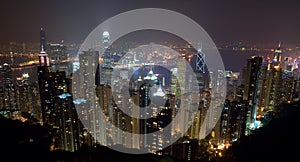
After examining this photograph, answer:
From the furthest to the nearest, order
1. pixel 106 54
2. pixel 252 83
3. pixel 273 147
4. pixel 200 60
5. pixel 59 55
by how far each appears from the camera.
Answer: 1. pixel 59 55
2. pixel 200 60
3. pixel 106 54
4. pixel 252 83
5. pixel 273 147

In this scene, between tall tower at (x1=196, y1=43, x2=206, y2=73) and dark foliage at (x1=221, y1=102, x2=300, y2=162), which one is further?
tall tower at (x1=196, y1=43, x2=206, y2=73)

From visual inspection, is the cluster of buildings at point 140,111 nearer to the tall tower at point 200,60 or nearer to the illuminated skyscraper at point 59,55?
the illuminated skyscraper at point 59,55

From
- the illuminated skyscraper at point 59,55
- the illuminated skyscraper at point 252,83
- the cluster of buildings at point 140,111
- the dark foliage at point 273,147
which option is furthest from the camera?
the illuminated skyscraper at point 59,55

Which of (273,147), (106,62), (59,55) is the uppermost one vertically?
(59,55)

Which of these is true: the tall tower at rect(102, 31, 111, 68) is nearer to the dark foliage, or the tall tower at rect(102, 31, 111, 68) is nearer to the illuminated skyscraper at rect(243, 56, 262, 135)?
the illuminated skyscraper at rect(243, 56, 262, 135)

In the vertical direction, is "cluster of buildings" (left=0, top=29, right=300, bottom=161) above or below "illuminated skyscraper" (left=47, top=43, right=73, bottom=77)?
below

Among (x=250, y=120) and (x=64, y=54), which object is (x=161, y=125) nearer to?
(x=250, y=120)

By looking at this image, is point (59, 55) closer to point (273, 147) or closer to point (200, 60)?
point (200, 60)

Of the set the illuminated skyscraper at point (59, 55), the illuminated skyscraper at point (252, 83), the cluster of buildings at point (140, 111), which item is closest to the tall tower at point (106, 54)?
the illuminated skyscraper at point (59, 55)

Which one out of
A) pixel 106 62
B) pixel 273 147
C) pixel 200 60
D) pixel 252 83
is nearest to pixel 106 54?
pixel 106 62

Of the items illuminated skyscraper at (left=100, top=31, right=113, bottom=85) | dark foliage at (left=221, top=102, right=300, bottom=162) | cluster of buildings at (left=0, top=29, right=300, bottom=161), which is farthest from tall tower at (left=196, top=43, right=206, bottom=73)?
dark foliage at (left=221, top=102, right=300, bottom=162)

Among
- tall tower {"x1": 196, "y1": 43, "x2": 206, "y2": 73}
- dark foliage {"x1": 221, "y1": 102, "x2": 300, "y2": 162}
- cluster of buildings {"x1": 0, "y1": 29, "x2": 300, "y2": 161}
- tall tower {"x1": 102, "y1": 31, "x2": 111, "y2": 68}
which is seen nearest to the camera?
dark foliage {"x1": 221, "y1": 102, "x2": 300, "y2": 162}
